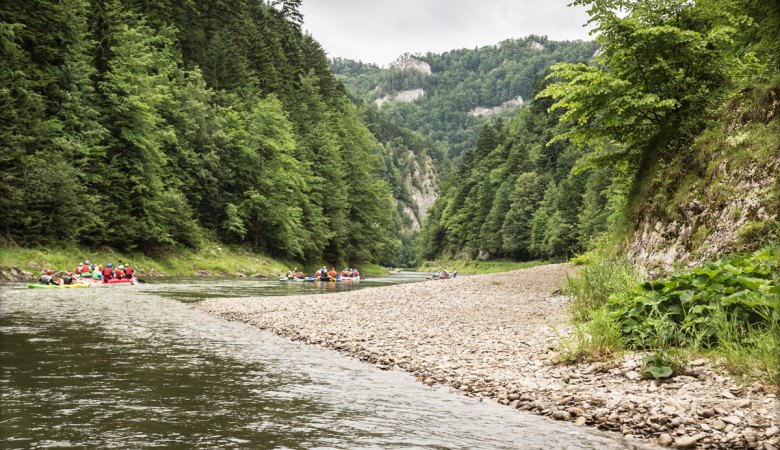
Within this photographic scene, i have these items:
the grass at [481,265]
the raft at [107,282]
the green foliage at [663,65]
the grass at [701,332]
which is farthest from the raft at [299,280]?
the grass at [481,265]

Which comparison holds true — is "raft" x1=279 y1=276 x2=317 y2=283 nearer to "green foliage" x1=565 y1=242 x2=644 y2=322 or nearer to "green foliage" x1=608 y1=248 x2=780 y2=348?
"green foliage" x1=565 y1=242 x2=644 y2=322

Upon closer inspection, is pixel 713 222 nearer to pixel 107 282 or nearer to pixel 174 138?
pixel 107 282

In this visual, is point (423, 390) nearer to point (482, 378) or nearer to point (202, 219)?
point (482, 378)

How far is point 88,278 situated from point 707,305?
32992 millimetres

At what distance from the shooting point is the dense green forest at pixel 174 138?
118ft

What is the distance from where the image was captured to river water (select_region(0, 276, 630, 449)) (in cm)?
719

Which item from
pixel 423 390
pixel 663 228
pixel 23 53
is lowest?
pixel 423 390

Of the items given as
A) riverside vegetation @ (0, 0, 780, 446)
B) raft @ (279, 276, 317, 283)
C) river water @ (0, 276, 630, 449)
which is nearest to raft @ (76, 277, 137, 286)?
riverside vegetation @ (0, 0, 780, 446)

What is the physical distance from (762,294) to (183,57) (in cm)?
6648

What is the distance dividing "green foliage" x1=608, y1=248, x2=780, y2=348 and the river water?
11.1 feet

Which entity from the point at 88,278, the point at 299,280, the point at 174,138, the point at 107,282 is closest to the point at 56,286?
the point at 88,278

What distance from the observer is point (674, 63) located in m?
18.3

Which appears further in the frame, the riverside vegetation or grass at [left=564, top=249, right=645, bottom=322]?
grass at [left=564, top=249, right=645, bottom=322]

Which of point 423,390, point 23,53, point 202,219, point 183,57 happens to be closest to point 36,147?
point 23,53
